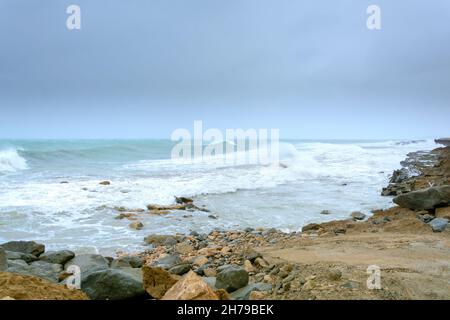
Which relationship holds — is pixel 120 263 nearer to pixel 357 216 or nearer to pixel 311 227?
pixel 311 227

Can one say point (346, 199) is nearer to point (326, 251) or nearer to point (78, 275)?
point (326, 251)

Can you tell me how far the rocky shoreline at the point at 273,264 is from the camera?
353cm

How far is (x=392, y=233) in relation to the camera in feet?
24.8

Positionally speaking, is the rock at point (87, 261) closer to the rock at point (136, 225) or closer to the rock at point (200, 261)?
the rock at point (200, 261)

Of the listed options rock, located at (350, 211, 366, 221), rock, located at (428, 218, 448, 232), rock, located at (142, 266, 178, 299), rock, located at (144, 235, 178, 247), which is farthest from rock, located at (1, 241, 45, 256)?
rock, located at (428, 218, 448, 232)

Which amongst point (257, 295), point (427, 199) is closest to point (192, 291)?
point (257, 295)

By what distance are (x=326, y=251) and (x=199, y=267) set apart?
2322mm

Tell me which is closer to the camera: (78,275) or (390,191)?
(78,275)

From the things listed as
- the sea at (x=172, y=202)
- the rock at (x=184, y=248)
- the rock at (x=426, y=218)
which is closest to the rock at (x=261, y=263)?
the rock at (x=184, y=248)

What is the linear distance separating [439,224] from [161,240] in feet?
21.1

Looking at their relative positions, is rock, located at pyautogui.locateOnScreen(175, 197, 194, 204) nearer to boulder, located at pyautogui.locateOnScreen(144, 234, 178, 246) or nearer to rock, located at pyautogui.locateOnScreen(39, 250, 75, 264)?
boulder, located at pyautogui.locateOnScreen(144, 234, 178, 246)

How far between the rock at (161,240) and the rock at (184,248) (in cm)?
33

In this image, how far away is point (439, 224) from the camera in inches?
297
